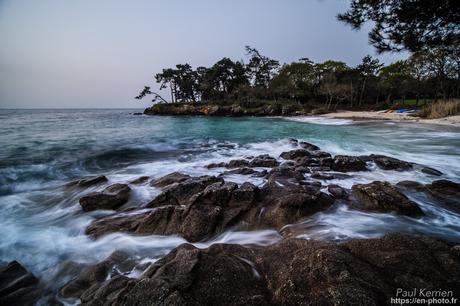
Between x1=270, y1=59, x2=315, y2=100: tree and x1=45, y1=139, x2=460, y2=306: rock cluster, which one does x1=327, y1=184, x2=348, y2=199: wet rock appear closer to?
x1=45, y1=139, x2=460, y2=306: rock cluster

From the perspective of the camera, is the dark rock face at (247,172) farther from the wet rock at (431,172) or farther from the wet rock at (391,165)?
the wet rock at (431,172)

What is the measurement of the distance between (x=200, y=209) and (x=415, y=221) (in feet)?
12.2

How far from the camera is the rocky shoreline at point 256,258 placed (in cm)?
203

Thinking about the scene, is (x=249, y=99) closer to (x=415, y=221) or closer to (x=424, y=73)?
(x=424, y=73)

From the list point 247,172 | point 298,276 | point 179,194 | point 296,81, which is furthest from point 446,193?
point 296,81

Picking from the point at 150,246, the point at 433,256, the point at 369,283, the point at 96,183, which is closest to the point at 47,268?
the point at 150,246

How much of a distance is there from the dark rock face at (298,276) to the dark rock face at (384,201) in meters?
1.38

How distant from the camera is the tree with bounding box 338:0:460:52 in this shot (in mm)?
4992

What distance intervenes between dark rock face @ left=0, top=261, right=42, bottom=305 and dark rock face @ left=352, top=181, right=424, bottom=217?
5.25 meters

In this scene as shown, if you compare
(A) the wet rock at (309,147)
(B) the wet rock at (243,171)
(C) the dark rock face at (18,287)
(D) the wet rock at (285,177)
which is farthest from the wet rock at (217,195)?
(A) the wet rock at (309,147)

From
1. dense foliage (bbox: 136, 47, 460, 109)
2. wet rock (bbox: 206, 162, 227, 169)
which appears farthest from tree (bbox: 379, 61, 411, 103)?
wet rock (bbox: 206, 162, 227, 169)

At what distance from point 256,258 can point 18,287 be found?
10.1 feet

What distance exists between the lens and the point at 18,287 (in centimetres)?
281

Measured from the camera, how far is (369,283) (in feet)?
6.56
